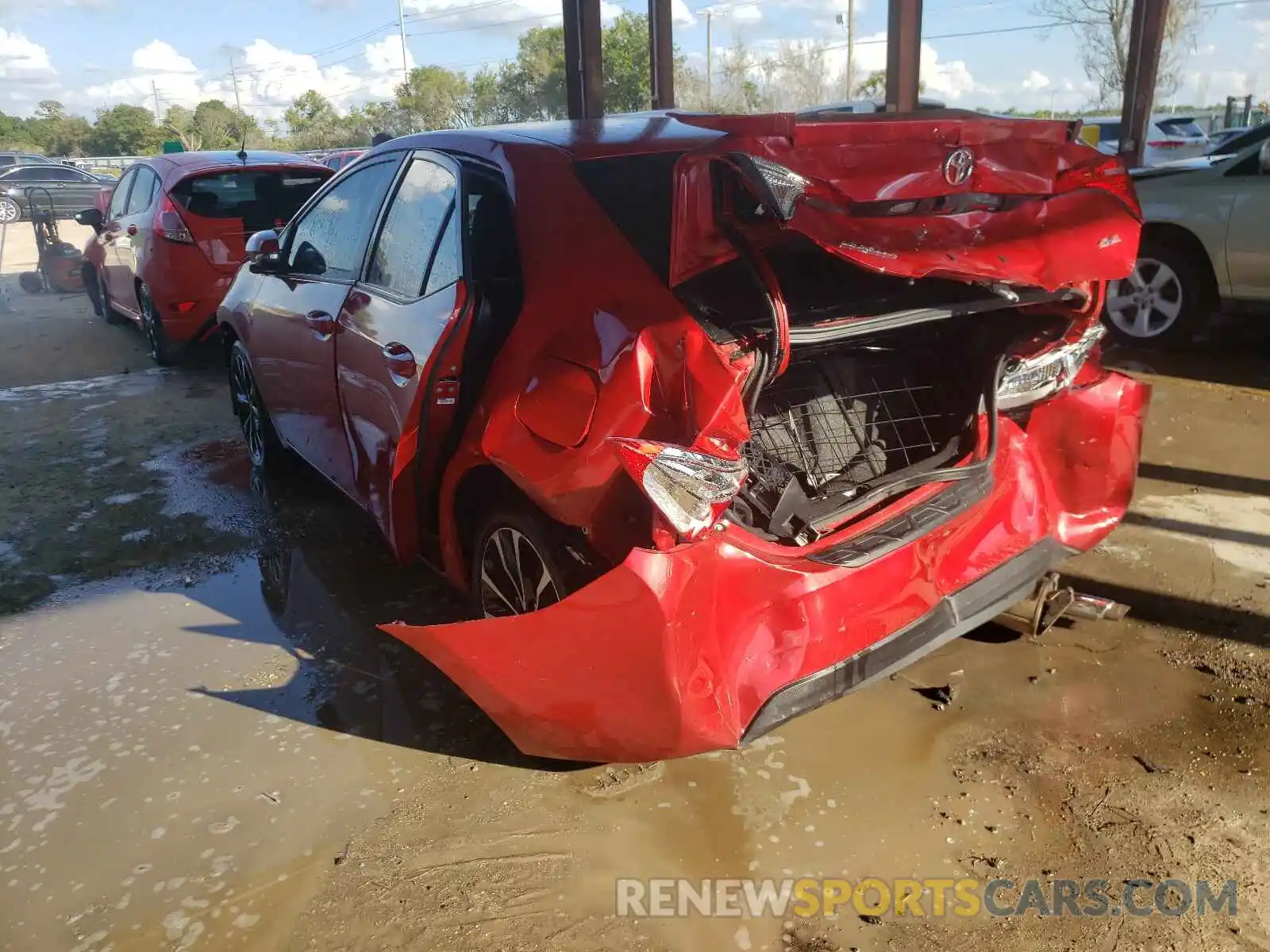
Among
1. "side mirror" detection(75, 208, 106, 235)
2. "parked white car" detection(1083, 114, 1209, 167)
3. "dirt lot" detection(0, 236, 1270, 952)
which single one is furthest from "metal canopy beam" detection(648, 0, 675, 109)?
"parked white car" detection(1083, 114, 1209, 167)

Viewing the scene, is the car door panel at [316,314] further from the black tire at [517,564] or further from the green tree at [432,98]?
the green tree at [432,98]

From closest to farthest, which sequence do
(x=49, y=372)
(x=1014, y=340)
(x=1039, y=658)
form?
1. (x=1014, y=340)
2. (x=1039, y=658)
3. (x=49, y=372)

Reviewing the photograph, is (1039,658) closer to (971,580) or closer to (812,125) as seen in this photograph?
(971,580)

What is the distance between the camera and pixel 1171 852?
92.1 inches

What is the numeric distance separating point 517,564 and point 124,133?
217ft

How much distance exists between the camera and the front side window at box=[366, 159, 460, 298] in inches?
116

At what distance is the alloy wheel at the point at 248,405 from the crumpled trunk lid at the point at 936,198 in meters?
3.15

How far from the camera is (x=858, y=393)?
10.0 ft

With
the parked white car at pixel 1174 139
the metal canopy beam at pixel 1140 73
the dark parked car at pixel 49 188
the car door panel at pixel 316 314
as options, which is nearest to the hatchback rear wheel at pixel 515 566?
the car door panel at pixel 316 314

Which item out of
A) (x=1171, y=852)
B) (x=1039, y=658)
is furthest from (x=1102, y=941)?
(x=1039, y=658)

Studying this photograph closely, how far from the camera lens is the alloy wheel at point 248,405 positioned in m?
4.94

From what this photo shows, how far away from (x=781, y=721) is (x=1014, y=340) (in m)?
1.48

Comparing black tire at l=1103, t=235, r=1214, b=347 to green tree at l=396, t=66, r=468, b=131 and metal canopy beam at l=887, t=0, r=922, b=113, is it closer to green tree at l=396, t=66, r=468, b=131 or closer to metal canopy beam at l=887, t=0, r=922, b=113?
metal canopy beam at l=887, t=0, r=922, b=113

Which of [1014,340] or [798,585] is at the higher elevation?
[1014,340]
